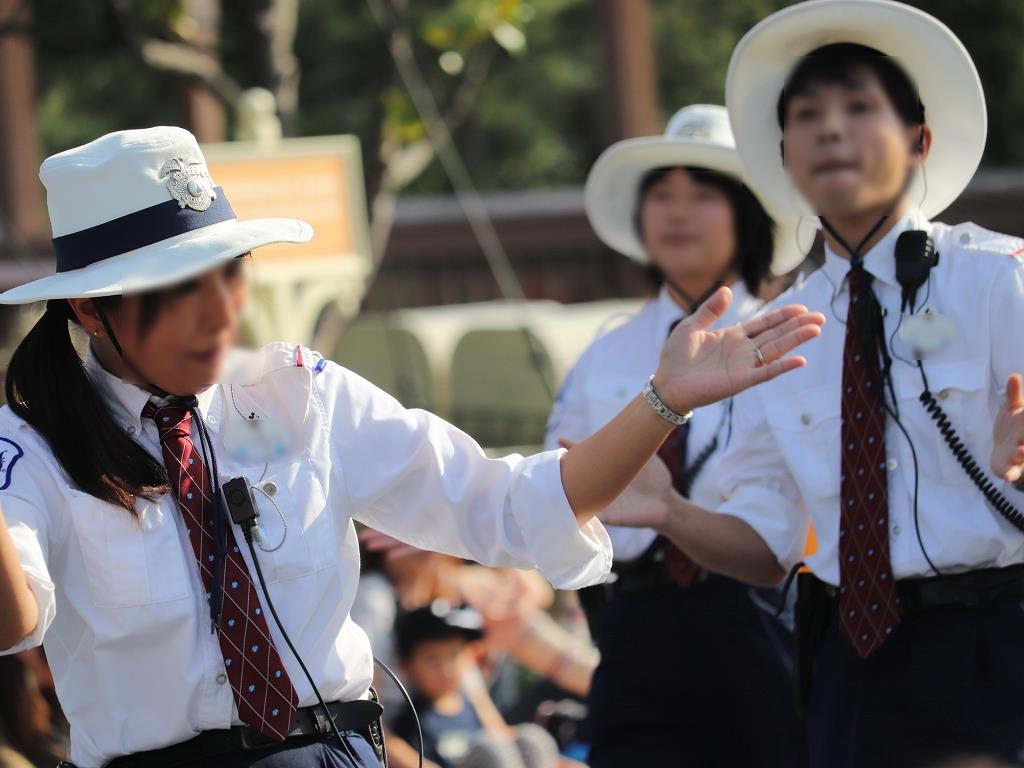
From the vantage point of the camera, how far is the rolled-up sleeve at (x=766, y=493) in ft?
9.74

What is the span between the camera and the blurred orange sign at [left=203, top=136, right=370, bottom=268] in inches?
196

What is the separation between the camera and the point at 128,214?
2.13 meters

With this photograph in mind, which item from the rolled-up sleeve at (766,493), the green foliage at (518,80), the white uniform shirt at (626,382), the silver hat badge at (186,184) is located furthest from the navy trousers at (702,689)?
the green foliage at (518,80)

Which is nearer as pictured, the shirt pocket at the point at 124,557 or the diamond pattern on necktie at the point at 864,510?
the shirt pocket at the point at 124,557

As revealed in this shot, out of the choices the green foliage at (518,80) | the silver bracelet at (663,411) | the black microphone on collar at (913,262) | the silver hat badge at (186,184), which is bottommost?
the silver bracelet at (663,411)

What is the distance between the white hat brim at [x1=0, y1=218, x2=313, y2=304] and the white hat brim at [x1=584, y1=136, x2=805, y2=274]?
1681mm

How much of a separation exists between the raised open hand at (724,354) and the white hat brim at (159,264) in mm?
584

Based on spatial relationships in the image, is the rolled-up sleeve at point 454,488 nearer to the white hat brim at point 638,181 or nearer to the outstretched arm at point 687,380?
the outstretched arm at point 687,380

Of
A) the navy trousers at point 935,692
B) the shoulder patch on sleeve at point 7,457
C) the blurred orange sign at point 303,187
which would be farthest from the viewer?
the blurred orange sign at point 303,187

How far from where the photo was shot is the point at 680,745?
11.0 feet

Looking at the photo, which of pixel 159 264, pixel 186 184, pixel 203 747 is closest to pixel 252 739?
pixel 203 747

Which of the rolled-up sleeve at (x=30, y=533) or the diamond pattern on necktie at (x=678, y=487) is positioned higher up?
the rolled-up sleeve at (x=30, y=533)

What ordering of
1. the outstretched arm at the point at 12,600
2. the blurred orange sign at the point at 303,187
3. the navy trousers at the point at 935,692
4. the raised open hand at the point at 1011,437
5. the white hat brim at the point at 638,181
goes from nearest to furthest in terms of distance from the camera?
the outstretched arm at the point at 12,600, the raised open hand at the point at 1011,437, the navy trousers at the point at 935,692, the white hat brim at the point at 638,181, the blurred orange sign at the point at 303,187

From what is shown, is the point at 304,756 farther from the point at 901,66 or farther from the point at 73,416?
the point at 901,66
